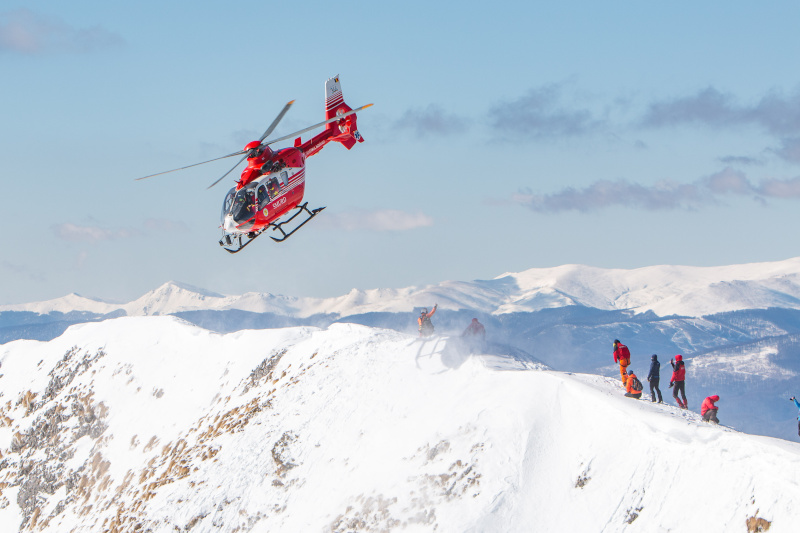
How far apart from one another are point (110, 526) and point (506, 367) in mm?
24737

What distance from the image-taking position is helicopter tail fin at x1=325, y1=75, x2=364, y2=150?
45.8m

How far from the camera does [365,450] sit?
35.5 m

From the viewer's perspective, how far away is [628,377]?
3344 centimetres

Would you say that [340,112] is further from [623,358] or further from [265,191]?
[623,358]

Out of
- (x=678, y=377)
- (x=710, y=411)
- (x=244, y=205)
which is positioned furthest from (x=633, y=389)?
(x=244, y=205)

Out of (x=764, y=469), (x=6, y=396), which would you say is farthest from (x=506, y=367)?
(x=6, y=396)

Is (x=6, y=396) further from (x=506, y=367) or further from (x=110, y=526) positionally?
(x=506, y=367)

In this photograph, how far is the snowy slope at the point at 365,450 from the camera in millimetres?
25219

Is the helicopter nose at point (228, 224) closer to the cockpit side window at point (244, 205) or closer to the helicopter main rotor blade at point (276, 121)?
the cockpit side window at point (244, 205)

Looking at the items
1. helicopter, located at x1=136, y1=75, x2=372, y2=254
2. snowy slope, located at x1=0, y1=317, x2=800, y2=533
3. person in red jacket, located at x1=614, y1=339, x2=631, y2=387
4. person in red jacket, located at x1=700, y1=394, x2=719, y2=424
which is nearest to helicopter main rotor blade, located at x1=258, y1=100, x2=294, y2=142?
helicopter, located at x1=136, y1=75, x2=372, y2=254

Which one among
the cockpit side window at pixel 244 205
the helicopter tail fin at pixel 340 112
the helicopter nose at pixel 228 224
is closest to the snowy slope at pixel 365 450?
the helicopter nose at pixel 228 224

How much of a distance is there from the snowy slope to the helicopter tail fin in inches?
514

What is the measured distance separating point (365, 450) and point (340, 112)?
73.3 feet

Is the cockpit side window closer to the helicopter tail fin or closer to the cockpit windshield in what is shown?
the cockpit windshield
